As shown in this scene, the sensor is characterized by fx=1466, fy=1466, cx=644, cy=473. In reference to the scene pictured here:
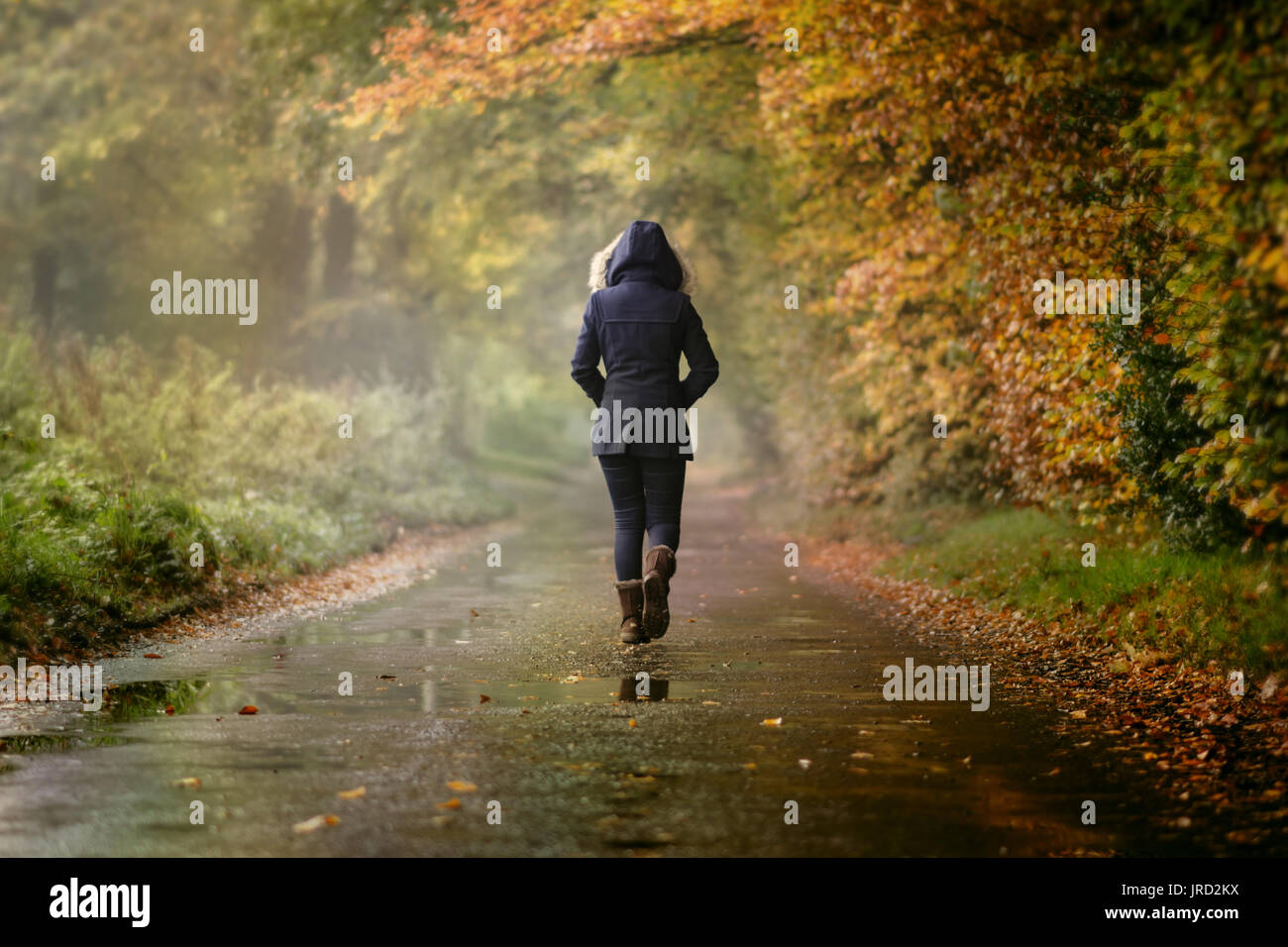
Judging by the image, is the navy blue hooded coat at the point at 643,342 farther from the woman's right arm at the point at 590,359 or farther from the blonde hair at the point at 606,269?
the blonde hair at the point at 606,269

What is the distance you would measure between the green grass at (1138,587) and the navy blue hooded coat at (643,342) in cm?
356

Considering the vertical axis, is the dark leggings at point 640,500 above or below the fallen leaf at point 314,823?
above

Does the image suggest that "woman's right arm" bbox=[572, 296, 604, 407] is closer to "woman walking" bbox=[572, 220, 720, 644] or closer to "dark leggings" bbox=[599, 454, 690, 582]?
"woman walking" bbox=[572, 220, 720, 644]

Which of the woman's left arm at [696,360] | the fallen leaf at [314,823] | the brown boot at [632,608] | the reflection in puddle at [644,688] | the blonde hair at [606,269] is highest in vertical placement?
the blonde hair at [606,269]

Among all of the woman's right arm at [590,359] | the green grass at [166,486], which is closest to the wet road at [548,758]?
the green grass at [166,486]

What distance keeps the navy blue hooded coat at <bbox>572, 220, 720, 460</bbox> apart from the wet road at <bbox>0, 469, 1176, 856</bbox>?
5.86 feet

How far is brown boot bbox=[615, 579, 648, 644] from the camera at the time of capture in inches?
407

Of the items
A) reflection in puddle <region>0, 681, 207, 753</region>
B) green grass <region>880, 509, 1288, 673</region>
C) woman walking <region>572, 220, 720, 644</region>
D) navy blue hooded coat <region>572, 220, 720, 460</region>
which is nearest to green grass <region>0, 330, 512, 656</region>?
reflection in puddle <region>0, 681, 207, 753</region>

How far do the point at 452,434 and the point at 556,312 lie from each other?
13633 mm

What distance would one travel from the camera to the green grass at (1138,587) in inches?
371

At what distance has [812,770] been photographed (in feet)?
22.1

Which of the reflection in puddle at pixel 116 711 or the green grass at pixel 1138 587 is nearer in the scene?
the reflection in puddle at pixel 116 711

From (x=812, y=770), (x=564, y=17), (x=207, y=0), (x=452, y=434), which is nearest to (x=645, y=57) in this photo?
(x=564, y=17)
